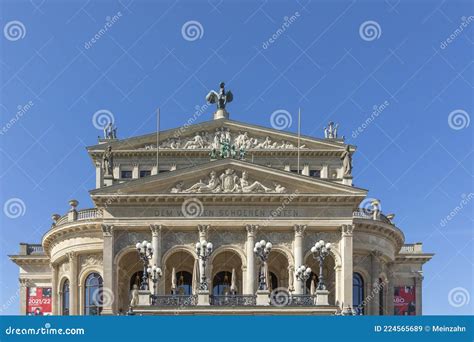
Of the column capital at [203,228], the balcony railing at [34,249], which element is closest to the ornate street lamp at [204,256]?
the column capital at [203,228]

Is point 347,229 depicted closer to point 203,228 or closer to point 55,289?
point 203,228

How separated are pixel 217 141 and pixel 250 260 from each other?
51.2 ft

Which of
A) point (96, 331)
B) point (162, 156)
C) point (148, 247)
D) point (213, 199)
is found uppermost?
point (162, 156)

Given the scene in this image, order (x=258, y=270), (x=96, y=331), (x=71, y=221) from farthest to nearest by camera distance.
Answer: (x=71, y=221)
(x=258, y=270)
(x=96, y=331)

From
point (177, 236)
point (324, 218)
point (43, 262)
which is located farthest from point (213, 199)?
point (43, 262)

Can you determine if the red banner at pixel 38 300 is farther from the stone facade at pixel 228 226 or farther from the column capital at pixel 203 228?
the column capital at pixel 203 228

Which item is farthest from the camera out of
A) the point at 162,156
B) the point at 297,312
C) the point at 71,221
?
the point at 162,156

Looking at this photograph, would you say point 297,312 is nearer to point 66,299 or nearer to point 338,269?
point 338,269

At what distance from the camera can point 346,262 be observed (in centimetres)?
5906

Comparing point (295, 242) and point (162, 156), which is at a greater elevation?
point (162, 156)

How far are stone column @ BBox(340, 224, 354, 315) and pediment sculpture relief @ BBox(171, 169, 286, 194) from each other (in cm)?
507

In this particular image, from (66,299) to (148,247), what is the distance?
57.2 feet

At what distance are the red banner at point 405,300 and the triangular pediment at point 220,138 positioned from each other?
513 inches

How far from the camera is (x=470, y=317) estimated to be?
1083 inches
